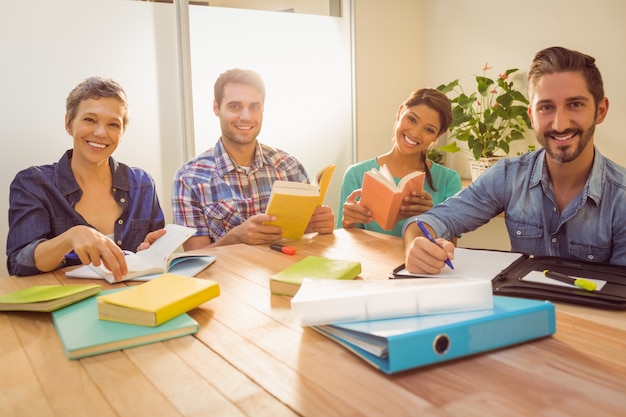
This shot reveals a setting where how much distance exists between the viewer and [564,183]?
5.47ft

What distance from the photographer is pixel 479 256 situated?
1.43 m

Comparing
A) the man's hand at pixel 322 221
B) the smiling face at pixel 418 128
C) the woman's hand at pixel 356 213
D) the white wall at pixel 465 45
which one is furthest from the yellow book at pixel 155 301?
the white wall at pixel 465 45

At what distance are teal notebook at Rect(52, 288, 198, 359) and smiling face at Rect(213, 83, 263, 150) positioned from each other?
1279 mm

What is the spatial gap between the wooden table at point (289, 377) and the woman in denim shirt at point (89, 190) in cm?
71

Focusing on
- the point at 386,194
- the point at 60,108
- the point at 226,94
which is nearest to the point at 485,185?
the point at 386,194

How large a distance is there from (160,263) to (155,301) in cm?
43

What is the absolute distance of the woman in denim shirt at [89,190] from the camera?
173 cm

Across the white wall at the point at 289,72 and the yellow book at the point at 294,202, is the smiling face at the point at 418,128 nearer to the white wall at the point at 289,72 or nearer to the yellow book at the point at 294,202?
the yellow book at the point at 294,202

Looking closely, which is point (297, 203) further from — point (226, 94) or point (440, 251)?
point (226, 94)

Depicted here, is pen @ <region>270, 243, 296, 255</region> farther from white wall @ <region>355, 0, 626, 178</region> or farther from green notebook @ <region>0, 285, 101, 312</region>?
white wall @ <region>355, 0, 626, 178</region>

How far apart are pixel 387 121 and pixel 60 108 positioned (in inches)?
82.8

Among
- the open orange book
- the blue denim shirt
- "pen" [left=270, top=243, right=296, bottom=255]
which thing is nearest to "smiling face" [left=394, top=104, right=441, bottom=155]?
the open orange book

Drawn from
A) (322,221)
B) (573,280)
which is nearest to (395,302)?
(573,280)

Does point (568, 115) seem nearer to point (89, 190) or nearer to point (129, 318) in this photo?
point (129, 318)
